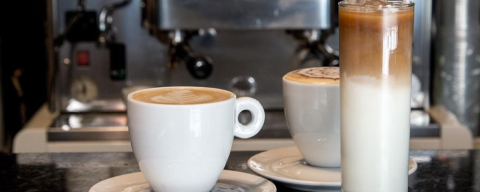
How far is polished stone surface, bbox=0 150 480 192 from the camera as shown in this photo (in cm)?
86

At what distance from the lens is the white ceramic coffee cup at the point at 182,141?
0.76m

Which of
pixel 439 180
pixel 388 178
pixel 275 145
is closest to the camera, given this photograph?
pixel 388 178

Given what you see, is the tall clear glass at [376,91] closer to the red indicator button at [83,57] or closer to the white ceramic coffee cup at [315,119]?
the white ceramic coffee cup at [315,119]

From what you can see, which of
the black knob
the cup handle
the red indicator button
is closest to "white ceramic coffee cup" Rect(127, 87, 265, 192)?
the cup handle

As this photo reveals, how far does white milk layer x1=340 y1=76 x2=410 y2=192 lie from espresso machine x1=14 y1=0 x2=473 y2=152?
4.35ft

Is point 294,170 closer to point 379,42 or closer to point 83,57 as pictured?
point 379,42

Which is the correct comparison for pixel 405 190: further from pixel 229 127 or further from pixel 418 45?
pixel 418 45

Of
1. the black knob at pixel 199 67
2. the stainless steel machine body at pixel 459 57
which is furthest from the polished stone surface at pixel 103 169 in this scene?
the stainless steel machine body at pixel 459 57

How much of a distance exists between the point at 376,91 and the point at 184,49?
1.44 meters

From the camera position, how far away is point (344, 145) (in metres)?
0.75

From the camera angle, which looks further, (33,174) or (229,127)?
(33,174)

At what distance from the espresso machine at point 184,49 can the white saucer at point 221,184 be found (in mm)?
1208

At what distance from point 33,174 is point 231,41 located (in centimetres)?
137

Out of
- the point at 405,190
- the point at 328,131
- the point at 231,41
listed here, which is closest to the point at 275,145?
the point at 231,41
